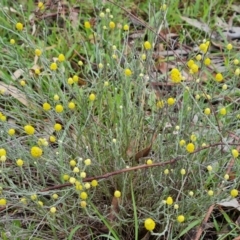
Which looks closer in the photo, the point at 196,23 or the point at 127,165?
the point at 127,165

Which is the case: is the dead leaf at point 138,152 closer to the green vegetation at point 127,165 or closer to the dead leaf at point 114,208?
the green vegetation at point 127,165

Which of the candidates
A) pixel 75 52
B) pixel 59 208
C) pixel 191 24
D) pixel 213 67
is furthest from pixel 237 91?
pixel 59 208

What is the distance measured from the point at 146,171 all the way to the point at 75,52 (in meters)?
0.92

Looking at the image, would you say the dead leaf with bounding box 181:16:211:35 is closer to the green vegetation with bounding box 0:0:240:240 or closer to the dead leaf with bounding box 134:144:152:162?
the green vegetation with bounding box 0:0:240:240

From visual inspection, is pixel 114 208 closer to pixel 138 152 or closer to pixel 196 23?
pixel 138 152

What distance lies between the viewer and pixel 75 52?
2.40 metres

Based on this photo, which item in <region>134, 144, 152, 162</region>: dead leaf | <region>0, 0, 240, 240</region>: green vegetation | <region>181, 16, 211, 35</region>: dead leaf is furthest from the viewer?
<region>181, 16, 211, 35</region>: dead leaf

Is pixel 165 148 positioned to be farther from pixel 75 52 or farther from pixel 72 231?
pixel 75 52

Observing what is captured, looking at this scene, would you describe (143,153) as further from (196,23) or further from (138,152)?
(196,23)

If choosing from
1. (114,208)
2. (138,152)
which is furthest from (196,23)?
(114,208)

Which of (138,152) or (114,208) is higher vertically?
(138,152)

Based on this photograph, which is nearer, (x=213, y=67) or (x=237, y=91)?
(x=237, y=91)

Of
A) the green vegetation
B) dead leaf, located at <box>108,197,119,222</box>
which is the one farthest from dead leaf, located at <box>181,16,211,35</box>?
dead leaf, located at <box>108,197,119,222</box>

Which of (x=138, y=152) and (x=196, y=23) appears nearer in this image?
(x=138, y=152)
